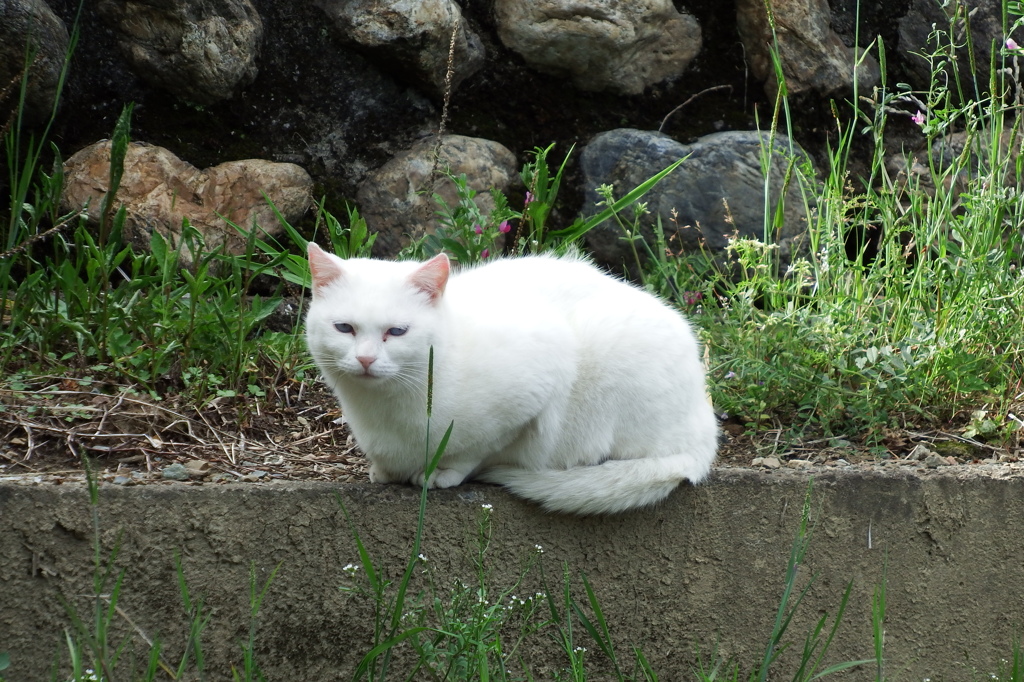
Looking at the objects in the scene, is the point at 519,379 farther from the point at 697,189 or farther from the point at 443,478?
the point at 697,189

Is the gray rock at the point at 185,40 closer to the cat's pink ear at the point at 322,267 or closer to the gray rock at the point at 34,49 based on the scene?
the gray rock at the point at 34,49

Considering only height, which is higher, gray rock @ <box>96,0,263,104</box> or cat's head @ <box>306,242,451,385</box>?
gray rock @ <box>96,0,263,104</box>

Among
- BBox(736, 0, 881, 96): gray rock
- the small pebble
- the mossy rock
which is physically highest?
BBox(736, 0, 881, 96): gray rock

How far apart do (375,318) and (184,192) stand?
5.23 feet

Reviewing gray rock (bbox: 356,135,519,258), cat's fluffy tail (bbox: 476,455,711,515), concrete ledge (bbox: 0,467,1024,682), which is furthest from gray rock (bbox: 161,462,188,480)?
gray rock (bbox: 356,135,519,258)

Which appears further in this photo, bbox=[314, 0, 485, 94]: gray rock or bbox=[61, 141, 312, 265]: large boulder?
bbox=[314, 0, 485, 94]: gray rock

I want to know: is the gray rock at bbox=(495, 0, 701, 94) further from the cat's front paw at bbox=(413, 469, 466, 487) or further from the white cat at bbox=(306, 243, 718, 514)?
the cat's front paw at bbox=(413, 469, 466, 487)

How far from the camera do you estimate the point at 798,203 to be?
3.75 metres

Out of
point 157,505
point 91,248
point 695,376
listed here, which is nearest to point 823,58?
point 695,376

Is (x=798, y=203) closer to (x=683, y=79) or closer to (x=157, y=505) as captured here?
(x=683, y=79)

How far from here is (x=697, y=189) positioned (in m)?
3.69

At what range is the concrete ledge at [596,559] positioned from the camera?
1.83m

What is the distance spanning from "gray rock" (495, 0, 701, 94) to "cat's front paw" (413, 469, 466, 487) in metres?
2.24

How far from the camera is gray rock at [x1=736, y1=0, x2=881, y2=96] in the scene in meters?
3.96
